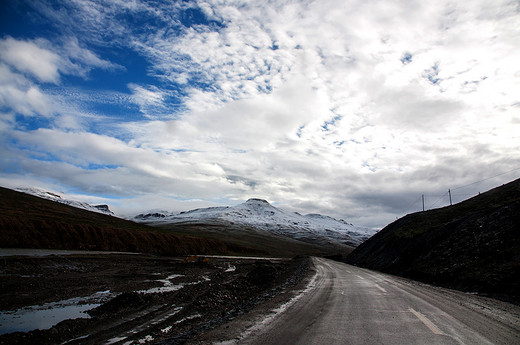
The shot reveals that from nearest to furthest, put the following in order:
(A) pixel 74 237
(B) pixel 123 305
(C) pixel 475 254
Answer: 1. (B) pixel 123 305
2. (C) pixel 475 254
3. (A) pixel 74 237

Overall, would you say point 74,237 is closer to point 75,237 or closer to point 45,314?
point 75,237

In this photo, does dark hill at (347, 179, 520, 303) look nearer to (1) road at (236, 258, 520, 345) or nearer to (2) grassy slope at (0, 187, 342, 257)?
(1) road at (236, 258, 520, 345)

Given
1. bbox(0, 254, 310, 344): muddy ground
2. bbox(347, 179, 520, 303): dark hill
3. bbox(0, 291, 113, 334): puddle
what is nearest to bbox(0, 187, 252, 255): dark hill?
bbox(0, 254, 310, 344): muddy ground

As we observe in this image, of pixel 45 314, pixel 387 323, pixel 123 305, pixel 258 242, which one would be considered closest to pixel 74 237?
pixel 45 314

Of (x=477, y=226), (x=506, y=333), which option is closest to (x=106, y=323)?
(x=506, y=333)

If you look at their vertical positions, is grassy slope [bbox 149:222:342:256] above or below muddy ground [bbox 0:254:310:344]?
above

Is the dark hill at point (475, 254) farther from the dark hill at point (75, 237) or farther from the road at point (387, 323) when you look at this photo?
the dark hill at point (75, 237)

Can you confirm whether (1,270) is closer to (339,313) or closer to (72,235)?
(339,313)

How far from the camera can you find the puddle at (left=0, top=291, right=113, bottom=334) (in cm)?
1012

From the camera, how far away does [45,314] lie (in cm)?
1167

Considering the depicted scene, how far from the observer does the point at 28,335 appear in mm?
8930

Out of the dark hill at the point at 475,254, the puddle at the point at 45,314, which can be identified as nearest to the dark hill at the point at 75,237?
the puddle at the point at 45,314

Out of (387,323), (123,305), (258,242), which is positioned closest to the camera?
(387,323)

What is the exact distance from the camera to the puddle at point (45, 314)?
10.1 metres
